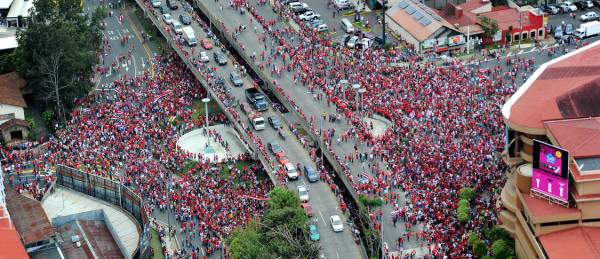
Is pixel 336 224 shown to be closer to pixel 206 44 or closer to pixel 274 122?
pixel 274 122

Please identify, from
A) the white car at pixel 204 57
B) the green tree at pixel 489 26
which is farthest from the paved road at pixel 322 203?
the green tree at pixel 489 26

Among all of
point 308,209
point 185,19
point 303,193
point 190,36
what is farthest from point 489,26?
point 308,209

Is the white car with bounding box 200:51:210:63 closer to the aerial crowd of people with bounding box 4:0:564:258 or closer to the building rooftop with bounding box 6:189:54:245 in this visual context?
the aerial crowd of people with bounding box 4:0:564:258

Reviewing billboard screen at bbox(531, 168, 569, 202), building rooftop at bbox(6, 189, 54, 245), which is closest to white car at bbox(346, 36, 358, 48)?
building rooftop at bbox(6, 189, 54, 245)

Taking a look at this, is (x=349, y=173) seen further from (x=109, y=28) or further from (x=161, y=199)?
(x=109, y=28)

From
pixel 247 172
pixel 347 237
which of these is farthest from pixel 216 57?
pixel 347 237

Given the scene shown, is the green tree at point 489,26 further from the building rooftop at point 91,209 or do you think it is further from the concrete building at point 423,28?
the building rooftop at point 91,209
